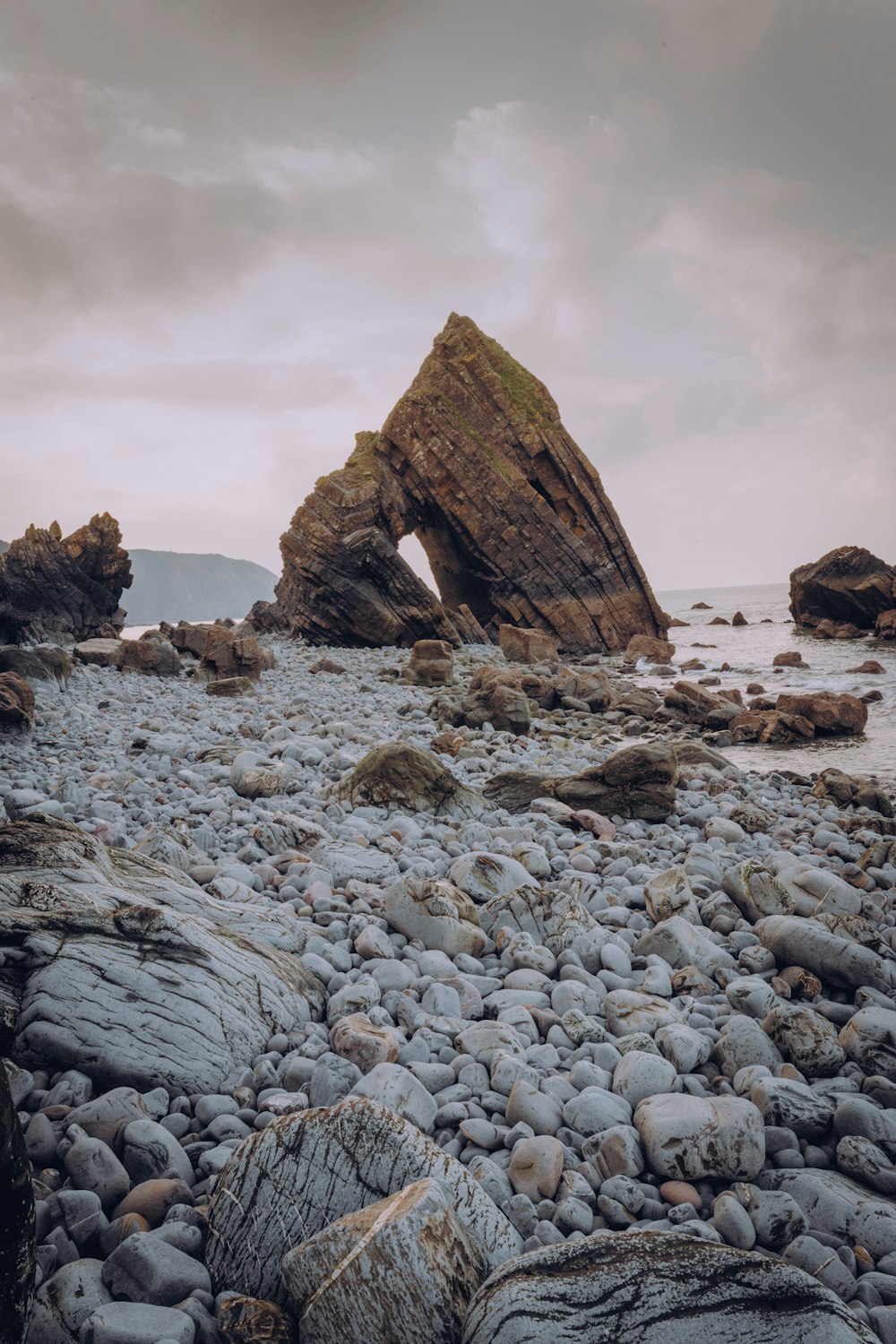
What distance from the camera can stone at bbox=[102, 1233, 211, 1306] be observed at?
1.60m

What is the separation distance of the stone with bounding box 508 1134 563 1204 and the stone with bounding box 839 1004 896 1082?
1459 millimetres

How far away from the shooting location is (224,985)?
105 inches

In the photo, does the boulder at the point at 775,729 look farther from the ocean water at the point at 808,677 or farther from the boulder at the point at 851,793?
the boulder at the point at 851,793

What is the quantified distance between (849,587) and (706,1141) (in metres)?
40.8

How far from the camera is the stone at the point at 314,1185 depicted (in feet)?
5.67

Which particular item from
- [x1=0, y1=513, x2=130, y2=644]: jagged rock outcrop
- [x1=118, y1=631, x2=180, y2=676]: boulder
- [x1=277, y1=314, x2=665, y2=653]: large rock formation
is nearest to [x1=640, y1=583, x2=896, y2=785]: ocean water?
[x1=277, y1=314, x2=665, y2=653]: large rock formation

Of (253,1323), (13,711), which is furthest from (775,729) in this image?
(253,1323)

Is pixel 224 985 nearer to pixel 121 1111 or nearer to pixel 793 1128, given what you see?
pixel 121 1111

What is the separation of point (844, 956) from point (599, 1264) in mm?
2510

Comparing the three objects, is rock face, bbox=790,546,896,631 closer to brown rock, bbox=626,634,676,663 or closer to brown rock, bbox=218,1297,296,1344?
brown rock, bbox=626,634,676,663

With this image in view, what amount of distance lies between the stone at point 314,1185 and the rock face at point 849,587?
39669mm

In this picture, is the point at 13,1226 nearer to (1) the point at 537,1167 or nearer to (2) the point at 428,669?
(1) the point at 537,1167

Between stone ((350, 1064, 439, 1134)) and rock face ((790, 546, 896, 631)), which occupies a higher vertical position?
rock face ((790, 546, 896, 631))

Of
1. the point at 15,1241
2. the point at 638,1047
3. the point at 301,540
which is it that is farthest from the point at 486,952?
the point at 301,540
